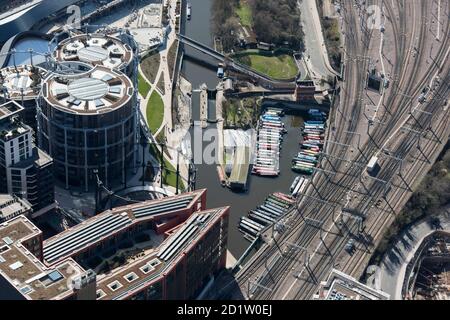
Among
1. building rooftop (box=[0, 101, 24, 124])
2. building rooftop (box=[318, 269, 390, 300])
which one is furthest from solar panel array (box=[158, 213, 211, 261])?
building rooftop (box=[0, 101, 24, 124])

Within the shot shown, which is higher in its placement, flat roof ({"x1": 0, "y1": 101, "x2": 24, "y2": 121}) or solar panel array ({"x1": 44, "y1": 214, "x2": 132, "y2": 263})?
flat roof ({"x1": 0, "y1": 101, "x2": 24, "y2": 121})

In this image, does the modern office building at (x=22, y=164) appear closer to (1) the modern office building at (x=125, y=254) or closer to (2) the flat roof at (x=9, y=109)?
(2) the flat roof at (x=9, y=109)

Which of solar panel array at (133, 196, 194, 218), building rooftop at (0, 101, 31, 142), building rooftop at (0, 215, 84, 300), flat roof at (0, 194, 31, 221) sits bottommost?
flat roof at (0, 194, 31, 221)

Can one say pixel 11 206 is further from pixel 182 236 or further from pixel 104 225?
pixel 182 236

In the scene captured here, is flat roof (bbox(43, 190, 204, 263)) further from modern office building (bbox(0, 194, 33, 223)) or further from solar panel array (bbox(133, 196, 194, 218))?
modern office building (bbox(0, 194, 33, 223))

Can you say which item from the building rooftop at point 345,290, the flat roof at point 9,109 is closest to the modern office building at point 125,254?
the building rooftop at point 345,290
